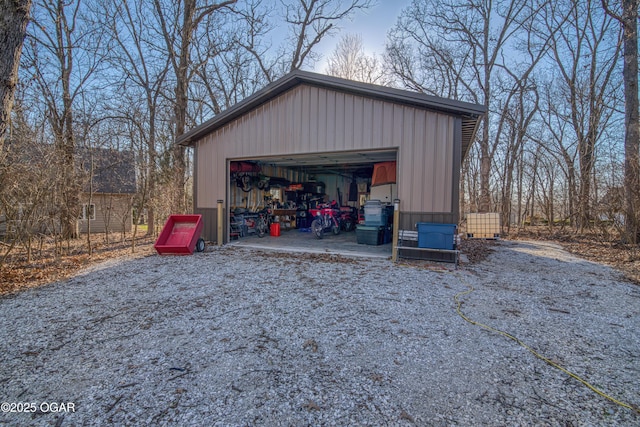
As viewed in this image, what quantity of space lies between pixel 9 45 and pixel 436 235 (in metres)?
6.89

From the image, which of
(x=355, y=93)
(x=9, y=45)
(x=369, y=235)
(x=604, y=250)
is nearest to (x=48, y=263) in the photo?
(x=9, y=45)

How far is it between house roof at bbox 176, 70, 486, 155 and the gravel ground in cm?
319

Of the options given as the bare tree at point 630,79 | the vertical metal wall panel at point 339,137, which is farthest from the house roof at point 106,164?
the bare tree at point 630,79

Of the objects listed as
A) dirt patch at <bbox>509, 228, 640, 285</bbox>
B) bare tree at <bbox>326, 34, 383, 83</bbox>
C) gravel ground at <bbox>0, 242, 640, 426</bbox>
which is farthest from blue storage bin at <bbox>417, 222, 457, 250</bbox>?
bare tree at <bbox>326, 34, 383, 83</bbox>

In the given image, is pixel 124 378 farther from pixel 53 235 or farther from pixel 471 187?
pixel 471 187

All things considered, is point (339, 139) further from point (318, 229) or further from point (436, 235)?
point (318, 229)

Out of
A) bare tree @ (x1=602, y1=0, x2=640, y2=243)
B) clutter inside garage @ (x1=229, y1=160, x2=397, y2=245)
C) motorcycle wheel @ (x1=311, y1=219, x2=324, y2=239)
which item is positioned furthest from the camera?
motorcycle wheel @ (x1=311, y1=219, x2=324, y2=239)

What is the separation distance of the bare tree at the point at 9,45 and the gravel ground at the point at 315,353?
254 cm

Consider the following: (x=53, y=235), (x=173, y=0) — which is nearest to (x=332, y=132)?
(x=53, y=235)

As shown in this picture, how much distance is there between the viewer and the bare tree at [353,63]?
15.3 m

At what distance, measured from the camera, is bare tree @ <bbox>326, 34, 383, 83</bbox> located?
15328mm

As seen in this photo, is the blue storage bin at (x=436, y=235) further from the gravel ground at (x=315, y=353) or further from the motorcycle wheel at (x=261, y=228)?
the motorcycle wheel at (x=261, y=228)

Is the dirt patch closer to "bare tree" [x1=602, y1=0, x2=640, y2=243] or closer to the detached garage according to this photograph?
"bare tree" [x1=602, y1=0, x2=640, y2=243]

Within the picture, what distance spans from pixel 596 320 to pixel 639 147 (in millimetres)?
8893
